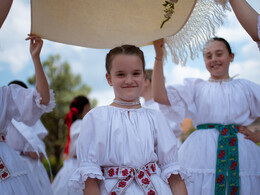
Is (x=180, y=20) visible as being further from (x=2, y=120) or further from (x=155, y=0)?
Answer: (x=2, y=120)

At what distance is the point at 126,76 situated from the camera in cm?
212

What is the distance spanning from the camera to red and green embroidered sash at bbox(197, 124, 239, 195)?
262 centimetres

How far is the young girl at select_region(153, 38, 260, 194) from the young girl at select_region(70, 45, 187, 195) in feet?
2.26

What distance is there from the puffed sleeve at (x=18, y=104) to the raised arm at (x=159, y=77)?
1109 mm

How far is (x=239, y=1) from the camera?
6.56ft

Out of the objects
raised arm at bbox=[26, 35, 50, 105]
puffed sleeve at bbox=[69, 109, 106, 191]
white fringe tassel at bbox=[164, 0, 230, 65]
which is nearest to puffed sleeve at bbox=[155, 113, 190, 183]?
puffed sleeve at bbox=[69, 109, 106, 191]

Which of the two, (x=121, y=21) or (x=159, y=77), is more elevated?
(x=121, y=21)

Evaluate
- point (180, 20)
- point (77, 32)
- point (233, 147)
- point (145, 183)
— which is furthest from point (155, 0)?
point (233, 147)

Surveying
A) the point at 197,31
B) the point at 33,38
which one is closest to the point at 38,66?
the point at 33,38

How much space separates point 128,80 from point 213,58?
1432 mm

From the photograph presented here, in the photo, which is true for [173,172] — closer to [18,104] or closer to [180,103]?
[180,103]

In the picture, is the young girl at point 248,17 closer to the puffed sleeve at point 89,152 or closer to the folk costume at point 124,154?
the folk costume at point 124,154

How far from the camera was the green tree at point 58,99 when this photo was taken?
1714cm

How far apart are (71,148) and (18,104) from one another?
3.52 meters
